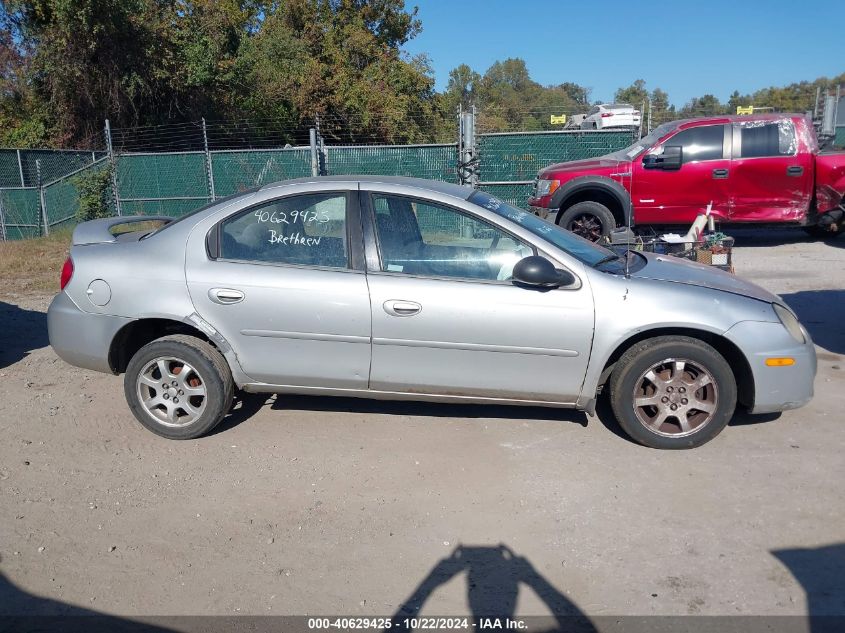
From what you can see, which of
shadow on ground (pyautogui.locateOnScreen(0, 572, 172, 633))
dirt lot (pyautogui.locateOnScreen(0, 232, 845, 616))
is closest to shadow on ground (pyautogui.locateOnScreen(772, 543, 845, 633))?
dirt lot (pyautogui.locateOnScreen(0, 232, 845, 616))

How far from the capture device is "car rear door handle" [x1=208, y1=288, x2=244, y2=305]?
15.8 ft

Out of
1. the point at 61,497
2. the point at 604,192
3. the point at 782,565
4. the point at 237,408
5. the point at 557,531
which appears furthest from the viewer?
the point at 604,192

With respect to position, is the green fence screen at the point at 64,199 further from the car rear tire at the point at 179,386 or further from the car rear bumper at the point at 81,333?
the car rear tire at the point at 179,386

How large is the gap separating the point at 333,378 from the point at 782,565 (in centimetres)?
272

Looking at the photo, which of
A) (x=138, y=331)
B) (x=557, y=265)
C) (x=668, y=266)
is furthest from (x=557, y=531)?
(x=138, y=331)

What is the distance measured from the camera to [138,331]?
5.22 metres

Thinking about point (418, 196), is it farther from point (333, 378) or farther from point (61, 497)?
point (61, 497)

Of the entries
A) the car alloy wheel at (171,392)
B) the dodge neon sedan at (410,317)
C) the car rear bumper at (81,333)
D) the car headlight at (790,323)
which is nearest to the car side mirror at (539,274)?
the dodge neon sedan at (410,317)

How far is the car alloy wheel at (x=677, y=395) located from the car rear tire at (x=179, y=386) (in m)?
2.63

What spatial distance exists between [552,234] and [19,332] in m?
Answer: 5.69

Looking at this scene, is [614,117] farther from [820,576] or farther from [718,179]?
[820,576]

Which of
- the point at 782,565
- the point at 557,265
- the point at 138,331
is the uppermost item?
the point at 557,265

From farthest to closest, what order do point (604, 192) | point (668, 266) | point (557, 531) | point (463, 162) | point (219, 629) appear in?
point (463, 162), point (604, 192), point (668, 266), point (557, 531), point (219, 629)

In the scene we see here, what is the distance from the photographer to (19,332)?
7824 millimetres
